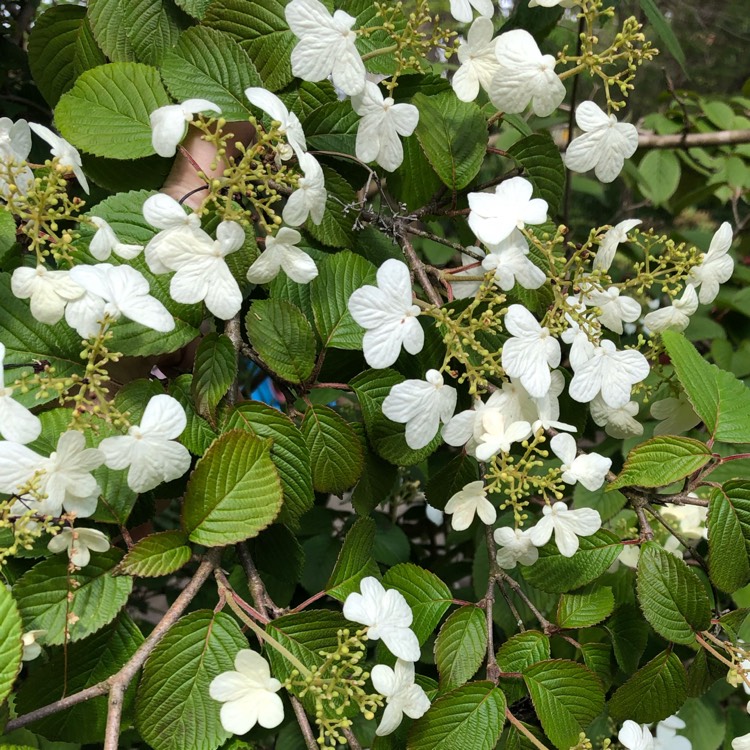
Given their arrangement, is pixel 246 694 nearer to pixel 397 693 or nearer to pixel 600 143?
pixel 397 693

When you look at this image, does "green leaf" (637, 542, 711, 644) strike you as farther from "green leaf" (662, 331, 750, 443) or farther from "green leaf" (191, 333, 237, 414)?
"green leaf" (191, 333, 237, 414)

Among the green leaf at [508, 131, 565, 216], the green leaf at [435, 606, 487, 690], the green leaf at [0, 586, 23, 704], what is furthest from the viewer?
the green leaf at [508, 131, 565, 216]

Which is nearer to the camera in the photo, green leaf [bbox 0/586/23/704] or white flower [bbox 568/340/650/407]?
green leaf [bbox 0/586/23/704]

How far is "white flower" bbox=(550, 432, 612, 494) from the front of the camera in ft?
1.52

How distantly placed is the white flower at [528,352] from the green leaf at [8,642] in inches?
12.4

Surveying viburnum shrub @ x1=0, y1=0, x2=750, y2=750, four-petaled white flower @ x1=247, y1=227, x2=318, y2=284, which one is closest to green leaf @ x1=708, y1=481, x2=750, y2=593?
viburnum shrub @ x1=0, y1=0, x2=750, y2=750

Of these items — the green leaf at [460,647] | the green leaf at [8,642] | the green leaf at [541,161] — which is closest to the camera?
the green leaf at [8,642]

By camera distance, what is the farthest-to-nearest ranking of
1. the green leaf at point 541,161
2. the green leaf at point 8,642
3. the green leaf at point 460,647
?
1. the green leaf at point 541,161
2. the green leaf at point 460,647
3. the green leaf at point 8,642

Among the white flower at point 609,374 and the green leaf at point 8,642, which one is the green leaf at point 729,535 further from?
the green leaf at point 8,642

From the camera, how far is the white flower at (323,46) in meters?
0.45

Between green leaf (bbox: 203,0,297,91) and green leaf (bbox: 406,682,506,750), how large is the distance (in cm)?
46

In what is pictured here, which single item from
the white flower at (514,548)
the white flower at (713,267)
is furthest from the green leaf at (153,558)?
the white flower at (713,267)

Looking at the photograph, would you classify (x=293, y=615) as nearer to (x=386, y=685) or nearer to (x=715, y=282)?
(x=386, y=685)

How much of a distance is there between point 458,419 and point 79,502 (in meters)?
0.24
